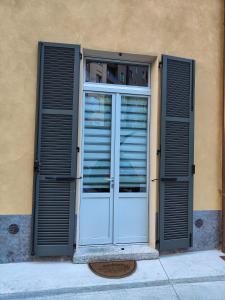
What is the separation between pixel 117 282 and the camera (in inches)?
159

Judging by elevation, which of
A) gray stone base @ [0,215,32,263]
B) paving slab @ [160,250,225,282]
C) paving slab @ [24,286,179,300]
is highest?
gray stone base @ [0,215,32,263]

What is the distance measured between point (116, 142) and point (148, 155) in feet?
1.72

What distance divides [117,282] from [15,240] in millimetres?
1429

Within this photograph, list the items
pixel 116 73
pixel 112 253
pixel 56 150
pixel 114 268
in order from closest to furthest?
1. pixel 114 268
2. pixel 56 150
3. pixel 112 253
4. pixel 116 73

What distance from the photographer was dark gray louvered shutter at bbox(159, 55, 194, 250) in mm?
4844

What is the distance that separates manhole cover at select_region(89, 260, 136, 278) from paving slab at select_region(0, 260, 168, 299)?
7 centimetres

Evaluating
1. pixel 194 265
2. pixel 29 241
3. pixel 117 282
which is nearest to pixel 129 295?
pixel 117 282

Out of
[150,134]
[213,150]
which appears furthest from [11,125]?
[213,150]

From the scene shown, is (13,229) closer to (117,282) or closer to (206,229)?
(117,282)

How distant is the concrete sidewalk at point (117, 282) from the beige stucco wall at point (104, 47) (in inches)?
31.6

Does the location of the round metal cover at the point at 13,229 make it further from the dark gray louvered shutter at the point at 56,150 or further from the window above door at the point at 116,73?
the window above door at the point at 116,73

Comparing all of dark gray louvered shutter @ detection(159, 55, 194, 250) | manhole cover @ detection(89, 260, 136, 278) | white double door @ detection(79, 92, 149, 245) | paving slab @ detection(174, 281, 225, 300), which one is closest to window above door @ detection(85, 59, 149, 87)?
white double door @ detection(79, 92, 149, 245)

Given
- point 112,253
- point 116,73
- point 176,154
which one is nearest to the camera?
point 112,253

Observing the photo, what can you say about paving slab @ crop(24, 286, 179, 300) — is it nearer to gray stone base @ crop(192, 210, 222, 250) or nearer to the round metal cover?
the round metal cover
